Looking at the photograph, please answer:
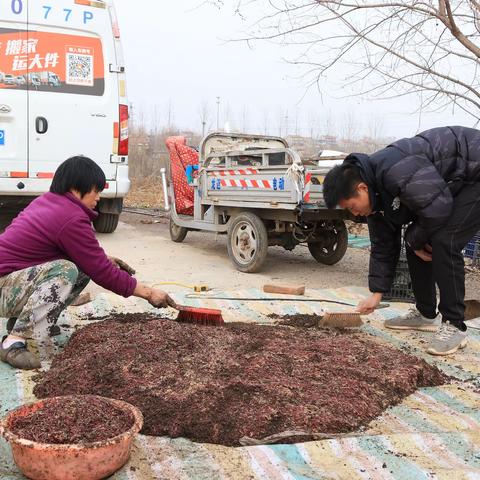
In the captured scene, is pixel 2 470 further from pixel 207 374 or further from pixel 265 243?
pixel 265 243

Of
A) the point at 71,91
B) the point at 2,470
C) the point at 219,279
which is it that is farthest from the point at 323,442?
the point at 71,91

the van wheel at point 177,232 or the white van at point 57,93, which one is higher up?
the white van at point 57,93

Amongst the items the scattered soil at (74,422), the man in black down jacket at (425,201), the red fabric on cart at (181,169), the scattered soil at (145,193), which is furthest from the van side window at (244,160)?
the scattered soil at (145,193)

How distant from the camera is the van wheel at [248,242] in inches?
249

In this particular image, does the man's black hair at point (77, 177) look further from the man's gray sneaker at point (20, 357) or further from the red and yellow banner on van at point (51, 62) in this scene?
the red and yellow banner on van at point (51, 62)

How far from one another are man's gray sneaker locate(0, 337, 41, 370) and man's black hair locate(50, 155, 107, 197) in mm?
860

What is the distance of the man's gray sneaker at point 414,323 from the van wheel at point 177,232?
506cm

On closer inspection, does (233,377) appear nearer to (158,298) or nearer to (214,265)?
(158,298)

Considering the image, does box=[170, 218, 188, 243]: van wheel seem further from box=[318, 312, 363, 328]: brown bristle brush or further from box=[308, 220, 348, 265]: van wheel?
box=[318, 312, 363, 328]: brown bristle brush

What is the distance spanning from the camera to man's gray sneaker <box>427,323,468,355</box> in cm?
343

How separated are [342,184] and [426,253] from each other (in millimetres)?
895

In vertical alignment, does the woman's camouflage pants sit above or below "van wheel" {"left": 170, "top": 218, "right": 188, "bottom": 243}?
above

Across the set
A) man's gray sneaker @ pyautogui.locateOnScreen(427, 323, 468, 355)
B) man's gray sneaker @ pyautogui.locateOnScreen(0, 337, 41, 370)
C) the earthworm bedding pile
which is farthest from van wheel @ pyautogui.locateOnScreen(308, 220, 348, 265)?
man's gray sneaker @ pyautogui.locateOnScreen(0, 337, 41, 370)

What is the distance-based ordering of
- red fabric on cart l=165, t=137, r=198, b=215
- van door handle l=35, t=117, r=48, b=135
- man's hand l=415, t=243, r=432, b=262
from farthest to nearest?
red fabric on cart l=165, t=137, r=198, b=215
van door handle l=35, t=117, r=48, b=135
man's hand l=415, t=243, r=432, b=262
